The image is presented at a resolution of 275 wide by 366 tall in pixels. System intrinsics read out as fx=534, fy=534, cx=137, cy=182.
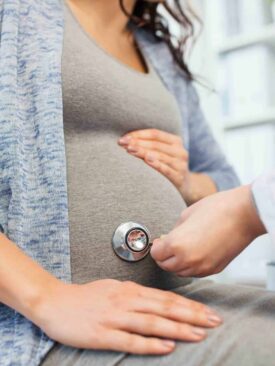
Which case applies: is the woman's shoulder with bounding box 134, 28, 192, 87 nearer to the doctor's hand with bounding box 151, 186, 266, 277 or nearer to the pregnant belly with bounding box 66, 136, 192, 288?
the pregnant belly with bounding box 66, 136, 192, 288

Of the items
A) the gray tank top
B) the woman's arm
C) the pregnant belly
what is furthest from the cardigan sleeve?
the woman's arm

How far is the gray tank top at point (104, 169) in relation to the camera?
70 centimetres

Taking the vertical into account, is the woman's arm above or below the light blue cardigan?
below

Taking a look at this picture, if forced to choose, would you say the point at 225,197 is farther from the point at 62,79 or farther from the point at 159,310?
the point at 62,79

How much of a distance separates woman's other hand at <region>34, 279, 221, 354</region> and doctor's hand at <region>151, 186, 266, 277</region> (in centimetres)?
7

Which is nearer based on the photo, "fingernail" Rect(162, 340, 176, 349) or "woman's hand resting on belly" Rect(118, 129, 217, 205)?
"fingernail" Rect(162, 340, 176, 349)

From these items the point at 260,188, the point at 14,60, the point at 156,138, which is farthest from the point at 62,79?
the point at 260,188

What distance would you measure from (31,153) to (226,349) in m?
0.37

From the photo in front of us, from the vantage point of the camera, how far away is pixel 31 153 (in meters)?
0.72

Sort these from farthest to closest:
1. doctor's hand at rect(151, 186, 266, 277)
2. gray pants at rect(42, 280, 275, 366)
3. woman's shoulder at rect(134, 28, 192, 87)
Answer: woman's shoulder at rect(134, 28, 192, 87), doctor's hand at rect(151, 186, 266, 277), gray pants at rect(42, 280, 275, 366)

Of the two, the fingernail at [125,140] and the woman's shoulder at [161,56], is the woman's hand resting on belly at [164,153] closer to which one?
the fingernail at [125,140]

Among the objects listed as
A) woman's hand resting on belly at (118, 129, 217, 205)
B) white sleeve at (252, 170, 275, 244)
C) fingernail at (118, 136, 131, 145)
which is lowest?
woman's hand resting on belly at (118, 129, 217, 205)

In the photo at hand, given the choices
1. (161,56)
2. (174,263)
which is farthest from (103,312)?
(161,56)

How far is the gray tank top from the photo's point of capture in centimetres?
70
